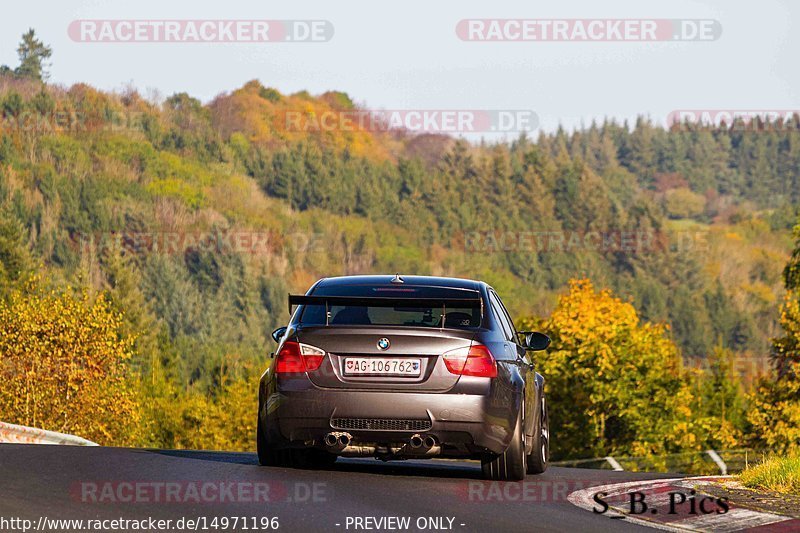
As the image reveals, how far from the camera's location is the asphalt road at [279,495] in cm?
900

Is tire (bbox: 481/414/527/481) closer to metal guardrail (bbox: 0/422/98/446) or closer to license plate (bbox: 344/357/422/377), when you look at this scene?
license plate (bbox: 344/357/422/377)

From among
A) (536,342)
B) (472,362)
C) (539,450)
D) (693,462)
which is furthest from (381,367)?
(693,462)

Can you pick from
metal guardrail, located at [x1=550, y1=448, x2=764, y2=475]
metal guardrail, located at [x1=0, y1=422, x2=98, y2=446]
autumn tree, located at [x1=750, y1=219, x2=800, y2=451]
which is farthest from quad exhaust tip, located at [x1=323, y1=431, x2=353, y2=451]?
autumn tree, located at [x1=750, y1=219, x2=800, y2=451]

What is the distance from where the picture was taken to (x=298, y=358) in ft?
37.8

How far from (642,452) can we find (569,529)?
61.9m

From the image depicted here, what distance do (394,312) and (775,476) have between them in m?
3.50

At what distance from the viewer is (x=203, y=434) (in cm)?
10475

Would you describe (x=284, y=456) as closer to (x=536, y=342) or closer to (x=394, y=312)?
(x=394, y=312)

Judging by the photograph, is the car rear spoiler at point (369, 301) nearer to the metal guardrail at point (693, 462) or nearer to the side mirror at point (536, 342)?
the side mirror at point (536, 342)

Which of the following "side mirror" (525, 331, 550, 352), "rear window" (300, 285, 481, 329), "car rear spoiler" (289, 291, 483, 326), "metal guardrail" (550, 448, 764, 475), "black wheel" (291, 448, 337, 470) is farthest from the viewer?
"metal guardrail" (550, 448, 764, 475)

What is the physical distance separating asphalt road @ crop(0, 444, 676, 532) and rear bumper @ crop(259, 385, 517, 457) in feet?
1.24

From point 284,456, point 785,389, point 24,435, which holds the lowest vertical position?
point 785,389

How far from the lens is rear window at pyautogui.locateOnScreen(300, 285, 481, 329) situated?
11750mm

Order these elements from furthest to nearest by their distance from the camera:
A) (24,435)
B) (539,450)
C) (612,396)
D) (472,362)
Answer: (612,396) < (24,435) < (539,450) < (472,362)
